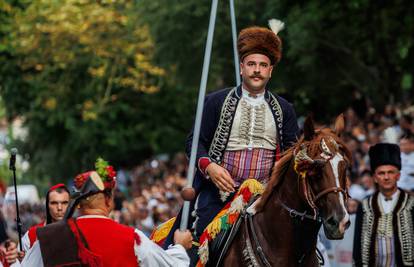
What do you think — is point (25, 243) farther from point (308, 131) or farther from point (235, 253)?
point (308, 131)

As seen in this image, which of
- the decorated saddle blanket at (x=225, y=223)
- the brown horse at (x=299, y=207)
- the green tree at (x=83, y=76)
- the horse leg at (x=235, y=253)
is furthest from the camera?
the green tree at (x=83, y=76)

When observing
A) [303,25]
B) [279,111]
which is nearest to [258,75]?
[279,111]

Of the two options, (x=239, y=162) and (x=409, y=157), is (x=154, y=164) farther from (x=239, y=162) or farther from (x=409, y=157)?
(x=239, y=162)

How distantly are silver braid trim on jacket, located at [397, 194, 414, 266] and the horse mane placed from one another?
212 centimetres

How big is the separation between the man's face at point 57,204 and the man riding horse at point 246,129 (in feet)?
4.06

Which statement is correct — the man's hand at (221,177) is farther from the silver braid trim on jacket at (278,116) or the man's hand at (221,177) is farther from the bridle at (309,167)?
the bridle at (309,167)

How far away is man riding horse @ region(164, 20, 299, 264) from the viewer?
9.76m

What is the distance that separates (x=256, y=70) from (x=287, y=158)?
104 cm

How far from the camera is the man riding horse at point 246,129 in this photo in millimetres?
9758

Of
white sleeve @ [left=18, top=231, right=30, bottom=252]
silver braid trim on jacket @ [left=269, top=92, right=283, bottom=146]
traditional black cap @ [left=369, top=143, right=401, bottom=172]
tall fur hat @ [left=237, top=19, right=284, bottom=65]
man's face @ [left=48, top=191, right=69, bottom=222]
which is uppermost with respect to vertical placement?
tall fur hat @ [left=237, top=19, right=284, bottom=65]

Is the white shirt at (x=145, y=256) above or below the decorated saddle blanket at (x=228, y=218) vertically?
below

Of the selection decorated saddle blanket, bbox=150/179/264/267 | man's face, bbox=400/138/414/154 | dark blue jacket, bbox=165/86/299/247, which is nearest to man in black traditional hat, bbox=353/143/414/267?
dark blue jacket, bbox=165/86/299/247

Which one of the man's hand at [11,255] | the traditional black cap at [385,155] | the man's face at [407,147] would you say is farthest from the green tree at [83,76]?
the man's hand at [11,255]

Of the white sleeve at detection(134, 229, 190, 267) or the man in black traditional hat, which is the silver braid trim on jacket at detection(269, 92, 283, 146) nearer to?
the man in black traditional hat
